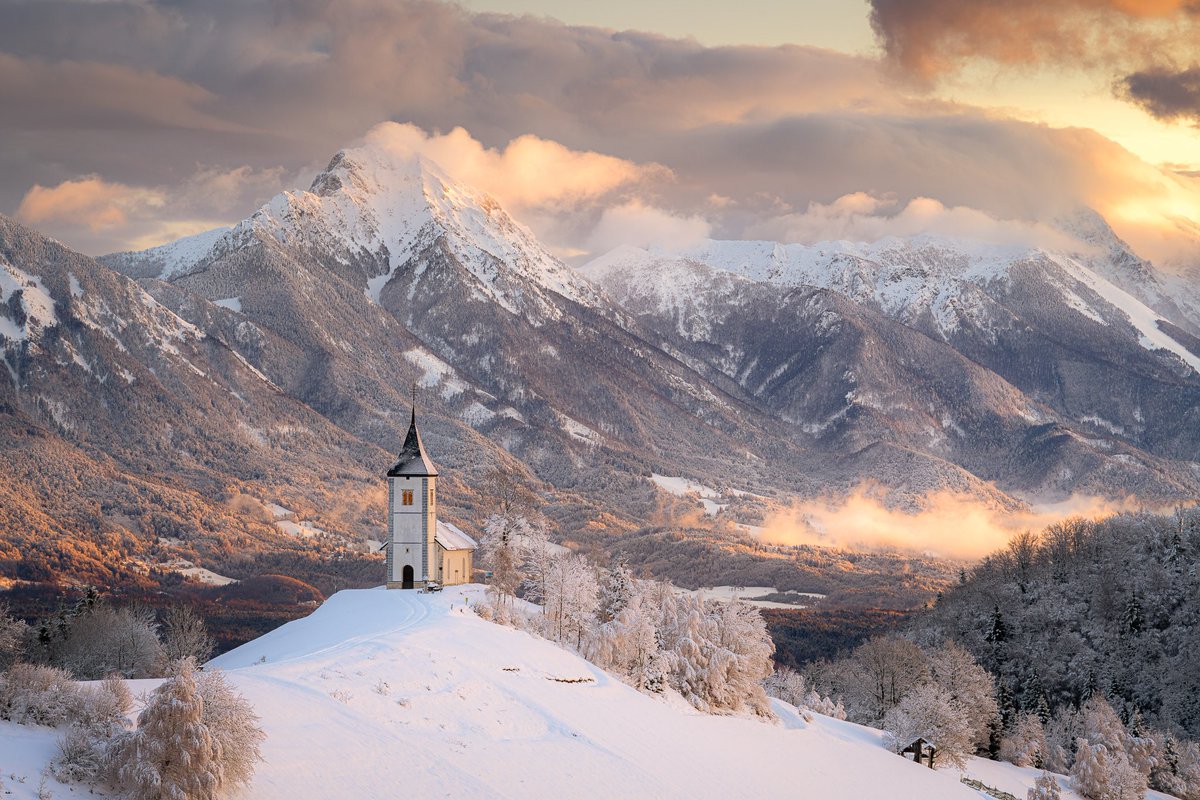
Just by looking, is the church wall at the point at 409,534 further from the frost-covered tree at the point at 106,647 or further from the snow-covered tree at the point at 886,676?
the snow-covered tree at the point at 886,676

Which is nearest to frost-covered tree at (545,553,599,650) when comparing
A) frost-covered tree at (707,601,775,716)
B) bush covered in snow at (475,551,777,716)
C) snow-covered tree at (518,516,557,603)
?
bush covered in snow at (475,551,777,716)

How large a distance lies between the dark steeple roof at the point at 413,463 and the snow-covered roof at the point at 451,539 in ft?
17.4

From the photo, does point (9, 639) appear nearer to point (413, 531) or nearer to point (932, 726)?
point (413, 531)

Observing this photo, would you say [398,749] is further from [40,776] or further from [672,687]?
[672,687]

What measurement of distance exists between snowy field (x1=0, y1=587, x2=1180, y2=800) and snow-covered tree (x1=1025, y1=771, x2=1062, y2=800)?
11.7 feet

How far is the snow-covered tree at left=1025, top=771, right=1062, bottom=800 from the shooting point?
81500mm

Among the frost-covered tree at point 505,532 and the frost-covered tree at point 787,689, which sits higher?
the frost-covered tree at point 505,532

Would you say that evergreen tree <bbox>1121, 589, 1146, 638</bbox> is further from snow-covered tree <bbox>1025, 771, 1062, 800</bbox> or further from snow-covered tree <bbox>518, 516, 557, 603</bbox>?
snow-covered tree <bbox>518, 516, 557, 603</bbox>

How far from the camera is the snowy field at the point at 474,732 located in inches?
1735

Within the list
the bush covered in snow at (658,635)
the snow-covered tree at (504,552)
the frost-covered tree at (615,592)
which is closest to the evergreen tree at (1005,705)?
the bush covered in snow at (658,635)

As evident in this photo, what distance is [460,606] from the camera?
273ft

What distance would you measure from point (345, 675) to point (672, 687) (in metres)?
33.3

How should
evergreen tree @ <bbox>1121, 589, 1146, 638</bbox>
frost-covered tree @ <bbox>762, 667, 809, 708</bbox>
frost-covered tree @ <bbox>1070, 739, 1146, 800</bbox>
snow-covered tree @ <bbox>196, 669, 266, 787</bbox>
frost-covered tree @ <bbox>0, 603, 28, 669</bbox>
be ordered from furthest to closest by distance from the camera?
evergreen tree @ <bbox>1121, 589, 1146, 638</bbox> < frost-covered tree @ <bbox>762, 667, 809, 708</bbox> < frost-covered tree @ <bbox>1070, 739, 1146, 800</bbox> < frost-covered tree @ <bbox>0, 603, 28, 669</bbox> < snow-covered tree @ <bbox>196, 669, 266, 787</bbox>

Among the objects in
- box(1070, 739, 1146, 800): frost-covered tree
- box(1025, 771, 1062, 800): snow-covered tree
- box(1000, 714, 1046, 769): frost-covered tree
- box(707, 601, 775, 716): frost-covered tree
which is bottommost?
box(1000, 714, 1046, 769): frost-covered tree
